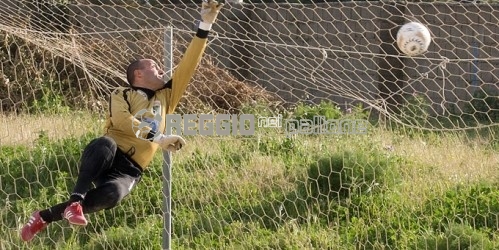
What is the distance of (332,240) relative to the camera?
19.5 feet

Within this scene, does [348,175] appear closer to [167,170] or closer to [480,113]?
[167,170]

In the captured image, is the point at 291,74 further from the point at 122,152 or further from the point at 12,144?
the point at 122,152

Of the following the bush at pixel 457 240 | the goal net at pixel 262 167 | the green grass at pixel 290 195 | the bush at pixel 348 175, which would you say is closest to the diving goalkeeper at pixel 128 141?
the goal net at pixel 262 167

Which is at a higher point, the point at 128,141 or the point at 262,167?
the point at 128,141

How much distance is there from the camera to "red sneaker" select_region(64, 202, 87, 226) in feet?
16.2

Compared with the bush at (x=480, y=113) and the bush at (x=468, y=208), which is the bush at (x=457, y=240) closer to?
the bush at (x=468, y=208)

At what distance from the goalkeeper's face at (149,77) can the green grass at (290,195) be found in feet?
4.07

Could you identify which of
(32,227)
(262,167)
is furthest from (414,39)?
(32,227)

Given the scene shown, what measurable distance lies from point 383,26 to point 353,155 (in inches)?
178

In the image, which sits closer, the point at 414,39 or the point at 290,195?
the point at 414,39

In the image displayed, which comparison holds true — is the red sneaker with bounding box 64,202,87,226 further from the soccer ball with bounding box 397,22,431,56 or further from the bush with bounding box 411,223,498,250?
the soccer ball with bounding box 397,22,431,56

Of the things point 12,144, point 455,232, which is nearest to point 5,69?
point 12,144

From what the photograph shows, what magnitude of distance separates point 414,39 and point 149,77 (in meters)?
1.55

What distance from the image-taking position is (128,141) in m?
5.26
